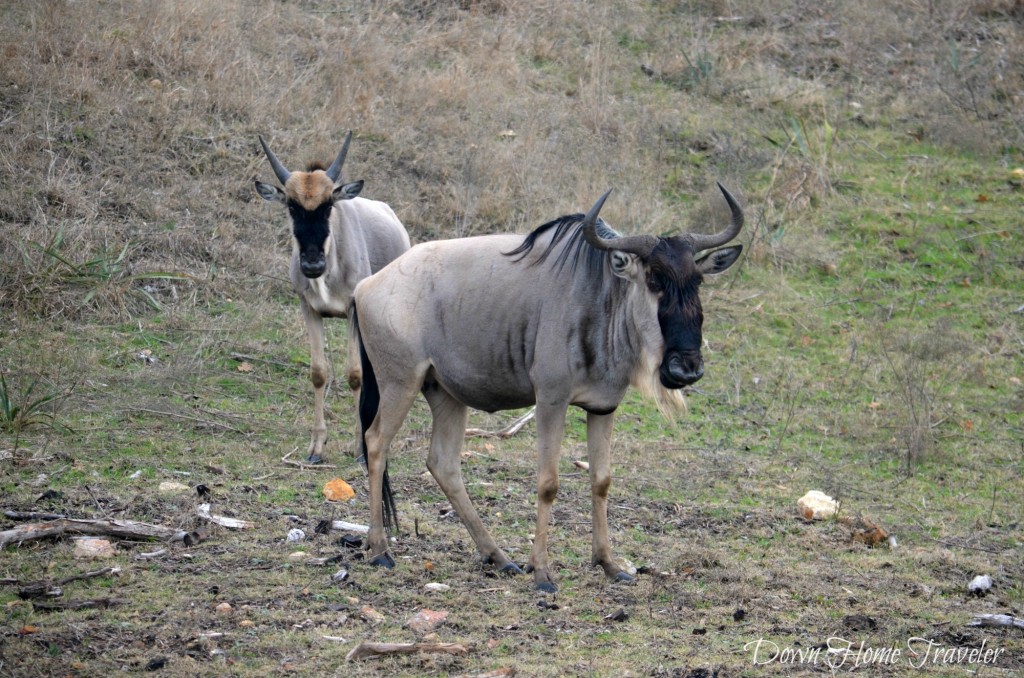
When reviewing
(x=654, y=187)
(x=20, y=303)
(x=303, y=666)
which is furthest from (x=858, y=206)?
(x=303, y=666)

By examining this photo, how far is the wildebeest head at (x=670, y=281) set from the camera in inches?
240

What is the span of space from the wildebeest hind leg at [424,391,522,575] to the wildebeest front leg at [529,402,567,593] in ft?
0.78

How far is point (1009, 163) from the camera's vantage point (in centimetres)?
1466

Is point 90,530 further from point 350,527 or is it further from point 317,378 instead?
point 317,378

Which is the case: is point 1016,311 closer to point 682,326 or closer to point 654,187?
point 654,187

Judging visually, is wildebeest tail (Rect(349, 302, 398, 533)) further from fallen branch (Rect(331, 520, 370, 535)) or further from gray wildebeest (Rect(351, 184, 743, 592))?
fallen branch (Rect(331, 520, 370, 535))

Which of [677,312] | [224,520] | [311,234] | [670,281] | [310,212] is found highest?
[670,281]

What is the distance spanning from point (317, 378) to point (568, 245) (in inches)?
124

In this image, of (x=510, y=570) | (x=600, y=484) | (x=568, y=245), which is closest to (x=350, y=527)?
(x=510, y=570)

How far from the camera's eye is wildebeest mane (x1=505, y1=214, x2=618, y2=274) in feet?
21.3

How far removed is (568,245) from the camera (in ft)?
21.6

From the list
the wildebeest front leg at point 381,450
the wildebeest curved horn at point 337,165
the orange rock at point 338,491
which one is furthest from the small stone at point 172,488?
the wildebeest curved horn at point 337,165

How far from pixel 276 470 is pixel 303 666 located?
328 centimetres

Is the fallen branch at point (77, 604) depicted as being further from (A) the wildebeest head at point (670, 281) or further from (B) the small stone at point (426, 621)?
(A) the wildebeest head at point (670, 281)
